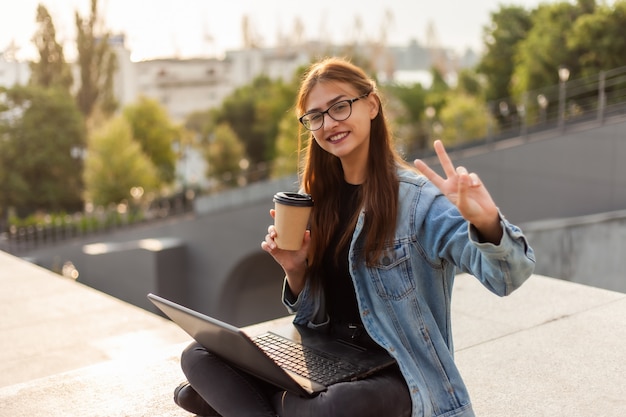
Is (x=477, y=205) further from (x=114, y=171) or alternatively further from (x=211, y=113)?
(x=211, y=113)

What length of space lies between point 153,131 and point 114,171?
11.2 meters

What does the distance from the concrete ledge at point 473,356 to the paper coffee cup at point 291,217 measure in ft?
3.51

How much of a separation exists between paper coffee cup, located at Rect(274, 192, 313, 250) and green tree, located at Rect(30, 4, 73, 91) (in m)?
38.0

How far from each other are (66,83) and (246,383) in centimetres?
3855

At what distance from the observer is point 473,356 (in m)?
3.38

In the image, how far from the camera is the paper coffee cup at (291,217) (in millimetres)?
2039

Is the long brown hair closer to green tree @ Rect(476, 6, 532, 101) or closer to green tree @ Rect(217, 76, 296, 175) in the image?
green tree @ Rect(476, 6, 532, 101)

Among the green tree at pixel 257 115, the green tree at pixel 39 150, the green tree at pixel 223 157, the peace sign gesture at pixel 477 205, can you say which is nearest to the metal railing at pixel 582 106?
the peace sign gesture at pixel 477 205

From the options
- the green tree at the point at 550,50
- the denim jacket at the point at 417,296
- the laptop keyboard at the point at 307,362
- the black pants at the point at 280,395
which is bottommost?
the black pants at the point at 280,395

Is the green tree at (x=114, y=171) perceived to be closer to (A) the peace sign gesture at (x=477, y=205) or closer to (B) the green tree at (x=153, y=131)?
(B) the green tree at (x=153, y=131)

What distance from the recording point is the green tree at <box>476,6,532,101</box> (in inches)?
1089

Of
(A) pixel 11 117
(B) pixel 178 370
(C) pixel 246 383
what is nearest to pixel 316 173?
(C) pixel 246 383

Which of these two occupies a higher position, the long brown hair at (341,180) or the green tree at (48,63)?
the green tree at (48,63)

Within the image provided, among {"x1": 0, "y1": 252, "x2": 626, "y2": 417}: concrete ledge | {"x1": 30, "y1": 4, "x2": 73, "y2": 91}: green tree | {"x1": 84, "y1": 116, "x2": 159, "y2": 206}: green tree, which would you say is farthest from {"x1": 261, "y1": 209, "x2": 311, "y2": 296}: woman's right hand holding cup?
{"x1": 30, "y1": 4, "x2": 73, "y2": 91}: green tree
